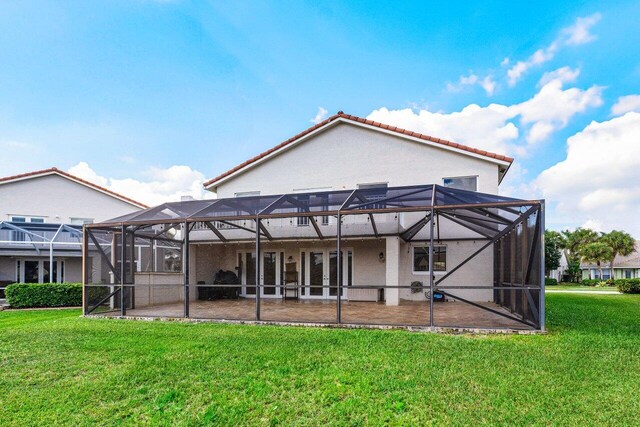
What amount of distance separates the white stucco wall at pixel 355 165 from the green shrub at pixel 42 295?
7.19 metres

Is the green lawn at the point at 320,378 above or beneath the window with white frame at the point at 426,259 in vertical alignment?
beneath

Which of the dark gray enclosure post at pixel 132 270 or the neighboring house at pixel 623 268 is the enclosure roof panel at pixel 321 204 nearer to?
the dark gray enclosure post at pixel 132 270

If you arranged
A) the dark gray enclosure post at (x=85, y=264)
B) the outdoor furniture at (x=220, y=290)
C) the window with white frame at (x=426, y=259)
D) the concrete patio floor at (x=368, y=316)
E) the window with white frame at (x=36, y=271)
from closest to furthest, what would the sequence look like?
1. the concrete patio floor at (x=368, y=316)
2. the dark gray enclosure post at (x=85, y=264)
3. the window with white frame at (x=426, y=259)
4. the outdoor furniture at (x=220, y=290)
5. the window with white frame at (x=36, y=271)

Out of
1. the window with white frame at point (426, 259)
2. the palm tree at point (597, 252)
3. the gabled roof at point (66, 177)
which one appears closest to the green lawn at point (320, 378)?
the window with white frame at point (426, 259)

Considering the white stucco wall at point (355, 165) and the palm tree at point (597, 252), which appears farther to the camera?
the palm tree at point (597, 252)

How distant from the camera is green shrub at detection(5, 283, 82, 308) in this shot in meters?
13.2

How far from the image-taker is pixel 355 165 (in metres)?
14.7

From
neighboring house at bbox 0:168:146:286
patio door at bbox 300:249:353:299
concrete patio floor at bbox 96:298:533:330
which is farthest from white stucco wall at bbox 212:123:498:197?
neighboring house at bbox 0:168:146:286

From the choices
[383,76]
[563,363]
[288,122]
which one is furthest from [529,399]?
[288,122]

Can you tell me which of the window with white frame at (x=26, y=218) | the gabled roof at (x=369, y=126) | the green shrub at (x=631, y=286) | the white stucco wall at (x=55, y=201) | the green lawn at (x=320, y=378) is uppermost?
the gabled roof at (x=369, y=126)

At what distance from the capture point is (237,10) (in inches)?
477

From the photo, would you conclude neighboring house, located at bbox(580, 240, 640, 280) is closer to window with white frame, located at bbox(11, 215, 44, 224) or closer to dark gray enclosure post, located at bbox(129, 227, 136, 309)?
dark gray enclosure post, located at bbox(129, 227, 136, 309)

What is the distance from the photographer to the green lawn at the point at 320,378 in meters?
3.91

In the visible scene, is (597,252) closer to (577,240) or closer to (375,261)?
(577,240)
